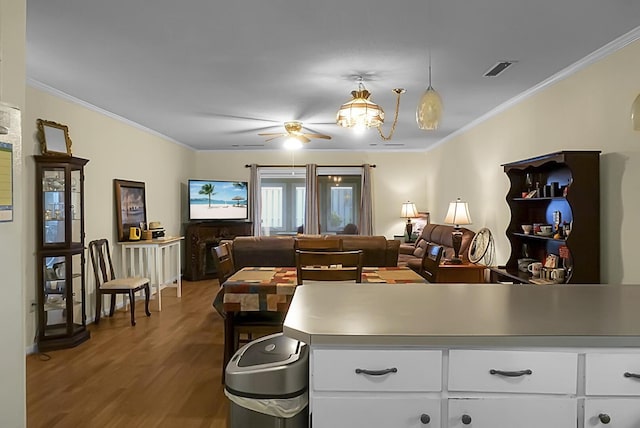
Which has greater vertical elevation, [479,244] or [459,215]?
[459,215]

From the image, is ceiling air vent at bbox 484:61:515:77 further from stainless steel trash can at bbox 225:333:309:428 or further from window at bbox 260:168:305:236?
window at bbox 260:168:305:236

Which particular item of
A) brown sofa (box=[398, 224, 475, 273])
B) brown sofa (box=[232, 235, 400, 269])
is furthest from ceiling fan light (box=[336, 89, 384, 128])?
brown sofa (box=[398, 224, 475, 273])

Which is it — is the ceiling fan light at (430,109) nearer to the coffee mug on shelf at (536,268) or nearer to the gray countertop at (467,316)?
the gray countertop at (467,316)

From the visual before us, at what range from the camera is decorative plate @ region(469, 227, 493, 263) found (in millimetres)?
5843

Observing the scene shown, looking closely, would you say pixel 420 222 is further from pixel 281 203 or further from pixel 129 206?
pixel 129 206

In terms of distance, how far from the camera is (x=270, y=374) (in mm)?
1478

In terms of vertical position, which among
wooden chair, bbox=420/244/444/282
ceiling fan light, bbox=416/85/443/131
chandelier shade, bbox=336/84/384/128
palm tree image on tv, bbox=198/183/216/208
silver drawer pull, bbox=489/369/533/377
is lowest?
silver drawer pull, bbox=489/369/533/377

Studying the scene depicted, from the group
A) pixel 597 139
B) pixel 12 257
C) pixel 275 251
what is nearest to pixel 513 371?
pixel 12 257

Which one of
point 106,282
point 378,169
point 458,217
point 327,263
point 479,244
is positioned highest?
point 378,169

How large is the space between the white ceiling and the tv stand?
297 cm

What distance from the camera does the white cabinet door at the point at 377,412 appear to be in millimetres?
1369

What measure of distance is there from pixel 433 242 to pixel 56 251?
17.6 feet

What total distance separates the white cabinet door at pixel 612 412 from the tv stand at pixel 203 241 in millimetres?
7138

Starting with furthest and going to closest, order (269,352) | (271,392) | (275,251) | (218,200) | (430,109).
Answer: (218,200)
(275,251)
(430,109)
(269,352)
(271,392)
